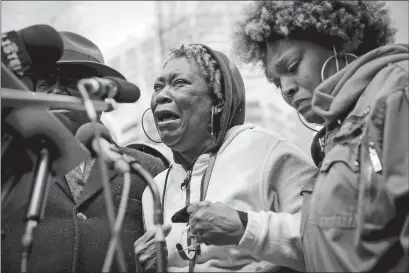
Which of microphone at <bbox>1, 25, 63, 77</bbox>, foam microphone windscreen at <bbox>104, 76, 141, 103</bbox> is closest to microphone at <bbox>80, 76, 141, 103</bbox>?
foam microphone windscreen at <bbox>104, 76, 141, 103</bbox>

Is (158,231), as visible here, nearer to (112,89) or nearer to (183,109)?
(112,89)

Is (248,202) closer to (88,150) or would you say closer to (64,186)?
(88,150)

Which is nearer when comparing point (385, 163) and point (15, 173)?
point (385, 163)

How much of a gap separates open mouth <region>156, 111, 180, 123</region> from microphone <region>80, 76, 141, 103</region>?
0.84 meters

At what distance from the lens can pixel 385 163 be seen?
6.08 feet

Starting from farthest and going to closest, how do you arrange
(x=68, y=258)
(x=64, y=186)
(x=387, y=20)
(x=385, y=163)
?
(x=64, y=186)
(x=68, y=258)
(x=387, y=20)
(x=385, y=163)

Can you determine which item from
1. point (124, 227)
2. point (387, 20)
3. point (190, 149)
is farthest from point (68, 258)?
point (387, 20)

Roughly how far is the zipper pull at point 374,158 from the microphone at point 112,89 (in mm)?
843

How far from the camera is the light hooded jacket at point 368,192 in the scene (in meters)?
1.86

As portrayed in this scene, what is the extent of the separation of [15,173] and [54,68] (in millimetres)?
474

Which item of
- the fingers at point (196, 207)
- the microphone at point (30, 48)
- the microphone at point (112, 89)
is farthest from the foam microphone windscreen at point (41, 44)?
the fingers at point (196, 207)

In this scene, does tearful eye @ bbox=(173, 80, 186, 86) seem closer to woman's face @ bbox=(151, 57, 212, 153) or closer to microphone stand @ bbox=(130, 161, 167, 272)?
woman's face @ bbox=(151, 57, 212, 153)

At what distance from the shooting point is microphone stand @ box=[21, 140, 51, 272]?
6.00 feet

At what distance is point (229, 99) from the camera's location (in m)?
2.97
